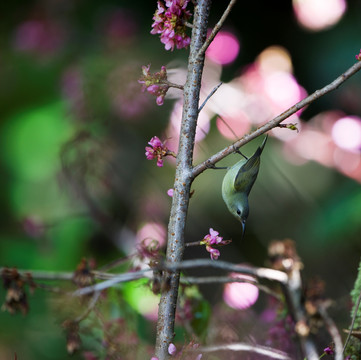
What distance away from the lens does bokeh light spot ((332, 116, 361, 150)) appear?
220 centimetres

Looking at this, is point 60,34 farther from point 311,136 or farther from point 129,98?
point 311,136

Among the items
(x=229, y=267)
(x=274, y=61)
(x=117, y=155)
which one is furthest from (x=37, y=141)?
(x=229, y=267)

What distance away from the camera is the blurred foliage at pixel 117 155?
2.19 metres

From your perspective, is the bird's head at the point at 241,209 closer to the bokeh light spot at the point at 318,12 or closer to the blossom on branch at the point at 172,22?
the blossom on branch at the point at 172,22

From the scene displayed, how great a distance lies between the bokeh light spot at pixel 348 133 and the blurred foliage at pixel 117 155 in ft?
0.37

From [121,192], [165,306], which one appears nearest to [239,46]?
[121,192]

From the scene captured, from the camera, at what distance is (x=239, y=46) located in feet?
8.20

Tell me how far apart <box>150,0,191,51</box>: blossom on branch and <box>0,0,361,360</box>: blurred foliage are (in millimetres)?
1237

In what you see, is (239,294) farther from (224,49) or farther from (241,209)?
(224,49)

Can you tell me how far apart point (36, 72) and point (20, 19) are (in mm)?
258

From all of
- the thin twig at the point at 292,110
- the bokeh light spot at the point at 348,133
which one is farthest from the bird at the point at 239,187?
the bokeh light spot at the point at 348,133

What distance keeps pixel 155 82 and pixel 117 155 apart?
62.3 inches

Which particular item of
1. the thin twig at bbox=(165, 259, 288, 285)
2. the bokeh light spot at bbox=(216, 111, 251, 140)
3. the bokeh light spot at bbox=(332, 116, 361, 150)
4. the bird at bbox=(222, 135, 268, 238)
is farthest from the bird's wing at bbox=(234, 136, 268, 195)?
the bokeh light spot at bbox=(332, 116, 361, 150)

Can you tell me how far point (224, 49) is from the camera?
2.37m
